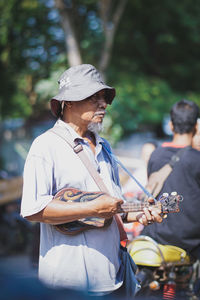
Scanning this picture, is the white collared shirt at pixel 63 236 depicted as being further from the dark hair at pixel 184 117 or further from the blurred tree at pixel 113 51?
the blurred tree at pixel 113 51

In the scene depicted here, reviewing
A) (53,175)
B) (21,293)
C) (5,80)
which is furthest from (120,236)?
(5,80)

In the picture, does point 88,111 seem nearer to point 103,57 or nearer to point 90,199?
point 90,199

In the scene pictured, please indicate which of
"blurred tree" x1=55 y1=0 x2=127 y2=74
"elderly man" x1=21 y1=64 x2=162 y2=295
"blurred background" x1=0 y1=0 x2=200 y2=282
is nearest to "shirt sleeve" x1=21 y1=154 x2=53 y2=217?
"elderly man" x1=21 y1=64 x2=162 y2=295

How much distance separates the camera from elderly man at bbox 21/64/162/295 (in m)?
2.27

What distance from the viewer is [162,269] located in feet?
12.8

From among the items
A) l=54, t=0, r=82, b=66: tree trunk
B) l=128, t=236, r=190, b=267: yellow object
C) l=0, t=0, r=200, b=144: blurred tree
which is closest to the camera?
l=128, t=236, r=190, b=267: yellow object

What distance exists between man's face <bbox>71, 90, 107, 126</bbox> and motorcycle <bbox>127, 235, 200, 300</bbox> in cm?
158

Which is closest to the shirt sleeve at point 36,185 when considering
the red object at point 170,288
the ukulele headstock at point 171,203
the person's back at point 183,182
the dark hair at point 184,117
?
the ukulele headstock at point 171,203

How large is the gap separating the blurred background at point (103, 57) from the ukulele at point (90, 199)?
6948 millimetres

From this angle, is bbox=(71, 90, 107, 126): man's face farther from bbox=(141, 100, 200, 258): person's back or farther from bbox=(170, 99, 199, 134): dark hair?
bbox=(170, 99, 199, 134): dark hair

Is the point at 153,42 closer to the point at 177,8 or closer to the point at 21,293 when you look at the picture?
the point at 177,8

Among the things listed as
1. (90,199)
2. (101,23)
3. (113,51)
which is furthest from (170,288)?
(113,51)

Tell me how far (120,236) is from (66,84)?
3.10ft

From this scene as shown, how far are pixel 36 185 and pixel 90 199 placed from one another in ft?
0.97
